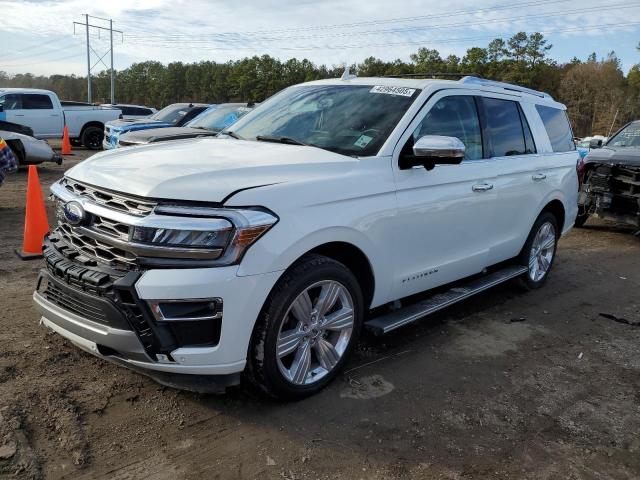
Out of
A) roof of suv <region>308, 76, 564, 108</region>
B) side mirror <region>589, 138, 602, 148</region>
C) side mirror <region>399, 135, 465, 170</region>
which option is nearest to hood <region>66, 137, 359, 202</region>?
side mirror <region>399, 135, 465, 170</region>

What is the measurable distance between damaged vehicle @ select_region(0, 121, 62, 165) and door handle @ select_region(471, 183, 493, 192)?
10.8 metres

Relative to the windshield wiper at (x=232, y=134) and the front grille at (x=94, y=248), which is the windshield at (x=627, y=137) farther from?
the front grille at (x=94, y=248)

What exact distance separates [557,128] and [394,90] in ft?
8.86

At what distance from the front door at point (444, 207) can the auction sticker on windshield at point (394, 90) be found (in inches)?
6.8

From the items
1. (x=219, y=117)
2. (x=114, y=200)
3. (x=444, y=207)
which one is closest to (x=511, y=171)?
(x=444, y=207)

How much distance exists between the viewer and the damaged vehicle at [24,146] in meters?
12.0

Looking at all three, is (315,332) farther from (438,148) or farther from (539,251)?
(539,251)

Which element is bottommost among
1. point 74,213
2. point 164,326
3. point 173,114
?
point 164,326

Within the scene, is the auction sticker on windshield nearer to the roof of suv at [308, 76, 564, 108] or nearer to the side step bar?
the roof of suv at [308, 76, 564, 108]

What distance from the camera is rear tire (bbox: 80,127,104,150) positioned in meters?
20.6

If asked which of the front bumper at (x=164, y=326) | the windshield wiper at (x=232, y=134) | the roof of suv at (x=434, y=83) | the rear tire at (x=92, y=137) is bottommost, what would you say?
the rear tire at (x=92, y=137)

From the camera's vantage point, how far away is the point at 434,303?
4.29 metres

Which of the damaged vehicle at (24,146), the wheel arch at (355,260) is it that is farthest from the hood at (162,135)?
the wheel arch at (355,260)

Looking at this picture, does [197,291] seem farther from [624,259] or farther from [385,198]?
[624,259]
